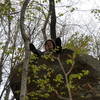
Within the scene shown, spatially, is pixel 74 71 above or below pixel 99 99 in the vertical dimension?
above

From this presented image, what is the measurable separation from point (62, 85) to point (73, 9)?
3.13m

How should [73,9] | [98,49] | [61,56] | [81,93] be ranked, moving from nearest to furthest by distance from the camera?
[81,93] → [61,56] → [73,9] → [98,49]

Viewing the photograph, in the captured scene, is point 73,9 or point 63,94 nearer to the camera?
point 63,94

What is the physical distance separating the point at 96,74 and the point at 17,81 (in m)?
2.77

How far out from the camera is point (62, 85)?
9.65m

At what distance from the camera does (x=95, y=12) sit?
10.5 meters

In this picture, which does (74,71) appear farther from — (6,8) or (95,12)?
(6,8)

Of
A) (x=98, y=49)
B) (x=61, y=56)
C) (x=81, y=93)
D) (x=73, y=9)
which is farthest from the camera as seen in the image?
(x=98, y=49)

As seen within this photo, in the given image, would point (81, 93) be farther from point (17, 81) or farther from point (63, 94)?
point (17, 81)

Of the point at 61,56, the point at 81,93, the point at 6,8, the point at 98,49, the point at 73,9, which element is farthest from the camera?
the point at 98,49

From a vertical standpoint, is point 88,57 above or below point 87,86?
above

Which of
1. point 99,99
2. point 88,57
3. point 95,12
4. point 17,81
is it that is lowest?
point 99,99

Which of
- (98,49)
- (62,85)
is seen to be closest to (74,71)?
(62,85)

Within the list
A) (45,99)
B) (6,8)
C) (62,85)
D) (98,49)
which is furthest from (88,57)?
(98,49)
